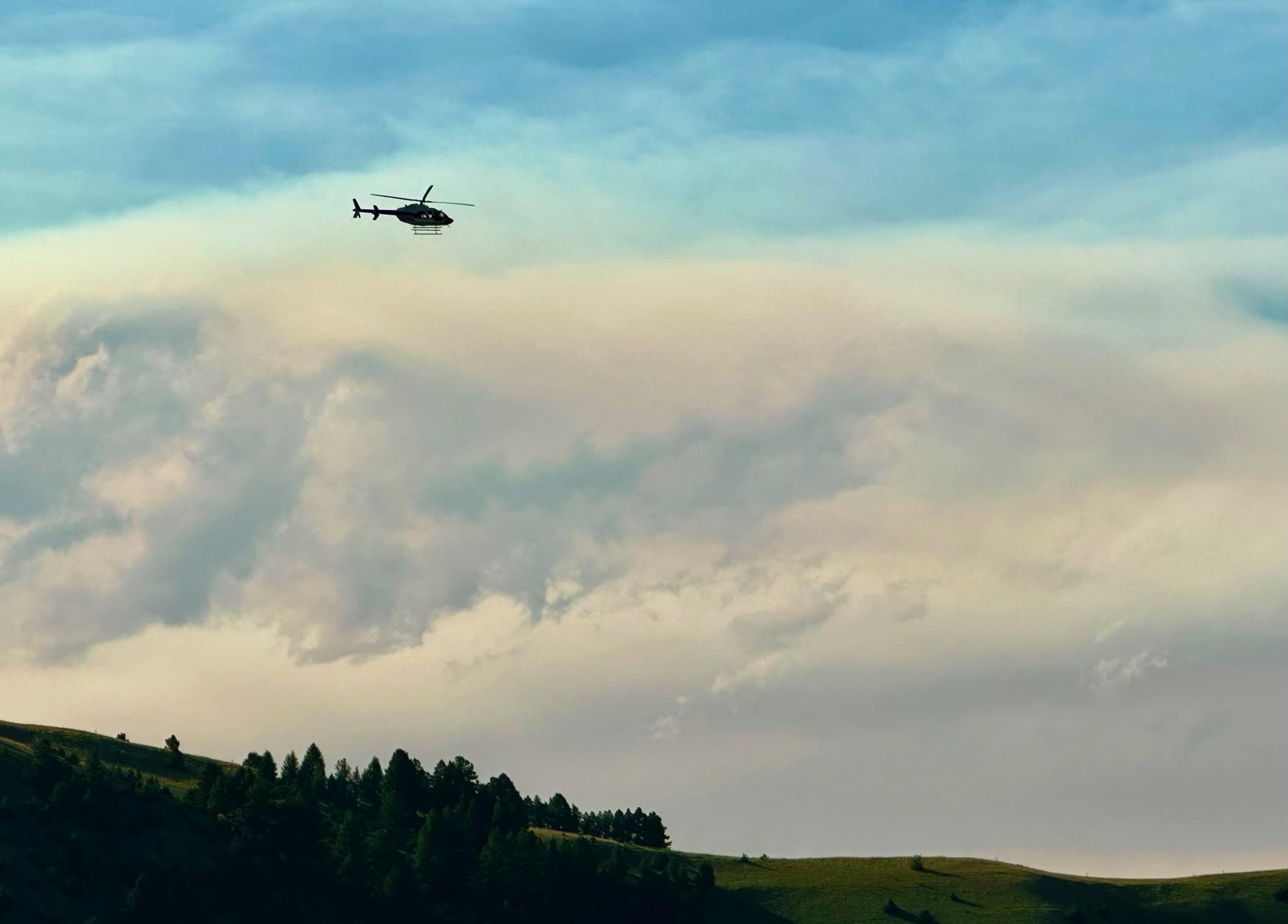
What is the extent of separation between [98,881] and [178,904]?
870 cm

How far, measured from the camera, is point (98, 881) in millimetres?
186625

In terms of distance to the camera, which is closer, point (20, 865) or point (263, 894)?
point (20, 865)

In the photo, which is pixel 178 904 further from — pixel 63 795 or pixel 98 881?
pixel 63 795

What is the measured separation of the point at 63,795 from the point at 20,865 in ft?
48.0

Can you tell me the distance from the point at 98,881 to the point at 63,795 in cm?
1440

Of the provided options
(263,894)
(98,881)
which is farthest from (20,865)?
(263,894)

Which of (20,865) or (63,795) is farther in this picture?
(63,795)

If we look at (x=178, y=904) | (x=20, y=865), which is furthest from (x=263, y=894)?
(x=20, y=865)

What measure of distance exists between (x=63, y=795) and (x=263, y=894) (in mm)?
24654

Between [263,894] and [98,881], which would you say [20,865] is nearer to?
[98,881]

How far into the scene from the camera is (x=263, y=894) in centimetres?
19900

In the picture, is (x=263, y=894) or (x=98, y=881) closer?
(x=98, y=881)

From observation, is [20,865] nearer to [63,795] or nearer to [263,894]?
[63,795]

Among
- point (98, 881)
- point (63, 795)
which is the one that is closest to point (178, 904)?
point (98, 881)
